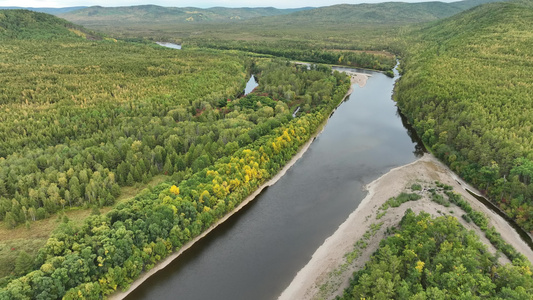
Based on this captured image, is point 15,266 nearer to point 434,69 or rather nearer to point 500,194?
point 500,194

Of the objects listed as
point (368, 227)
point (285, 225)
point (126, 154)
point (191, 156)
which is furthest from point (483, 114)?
point (126, 154)

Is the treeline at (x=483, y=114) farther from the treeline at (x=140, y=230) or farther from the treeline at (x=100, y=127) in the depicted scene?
the treeline at (x=100, y=127)

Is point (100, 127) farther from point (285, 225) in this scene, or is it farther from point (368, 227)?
point (368, 227)

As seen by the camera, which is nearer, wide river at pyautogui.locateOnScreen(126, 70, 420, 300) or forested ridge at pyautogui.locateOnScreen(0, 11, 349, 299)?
forested ridge at pyautogui.locateOnScreen(0, 11, 349, 299)

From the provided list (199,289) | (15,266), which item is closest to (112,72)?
(15,266)

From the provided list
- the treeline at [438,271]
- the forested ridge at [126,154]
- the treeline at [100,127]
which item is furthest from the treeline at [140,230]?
the treeline at [438,271]

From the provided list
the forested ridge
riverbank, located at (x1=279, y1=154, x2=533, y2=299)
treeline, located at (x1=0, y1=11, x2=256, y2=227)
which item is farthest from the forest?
riverbank, located at (x1=279, y1=154, x2=533, y2=299)

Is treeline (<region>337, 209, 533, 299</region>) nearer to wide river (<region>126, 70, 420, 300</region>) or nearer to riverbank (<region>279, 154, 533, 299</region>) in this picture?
riverbank (<region>279, 154, 533, 299</region>)
